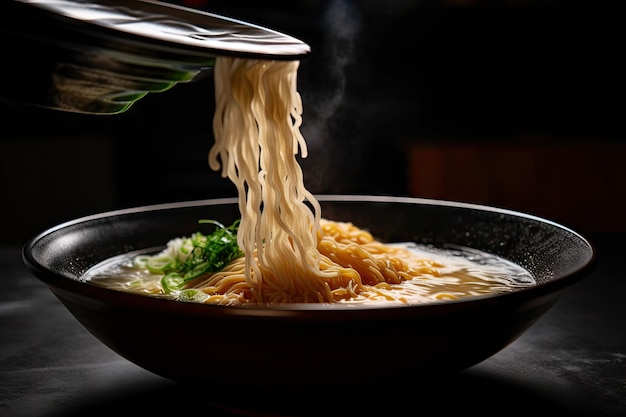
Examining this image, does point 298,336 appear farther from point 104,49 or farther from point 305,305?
point 104,49

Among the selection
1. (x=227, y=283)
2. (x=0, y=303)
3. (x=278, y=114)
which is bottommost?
(x=0, y=303)

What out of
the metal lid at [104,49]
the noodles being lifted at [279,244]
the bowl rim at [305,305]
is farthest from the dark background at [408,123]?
the bowl rim at [305,305]

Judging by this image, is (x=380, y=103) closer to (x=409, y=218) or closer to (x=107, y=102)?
(x=409, y=218)

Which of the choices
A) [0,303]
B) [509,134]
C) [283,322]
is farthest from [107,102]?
[509,134]

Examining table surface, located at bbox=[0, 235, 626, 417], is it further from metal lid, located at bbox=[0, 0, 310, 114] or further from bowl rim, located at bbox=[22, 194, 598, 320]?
metal lid, located at bbox=[0, 0, 310, 114]

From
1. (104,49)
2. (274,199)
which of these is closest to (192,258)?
(274,199)

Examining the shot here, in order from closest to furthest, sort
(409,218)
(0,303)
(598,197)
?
1. (0,303)
2. (409,218)
3. (598,197)

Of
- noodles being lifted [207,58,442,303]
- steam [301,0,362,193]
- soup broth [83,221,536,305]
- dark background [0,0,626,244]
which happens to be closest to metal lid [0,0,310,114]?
noodles being lifted [207,58,442,303]
